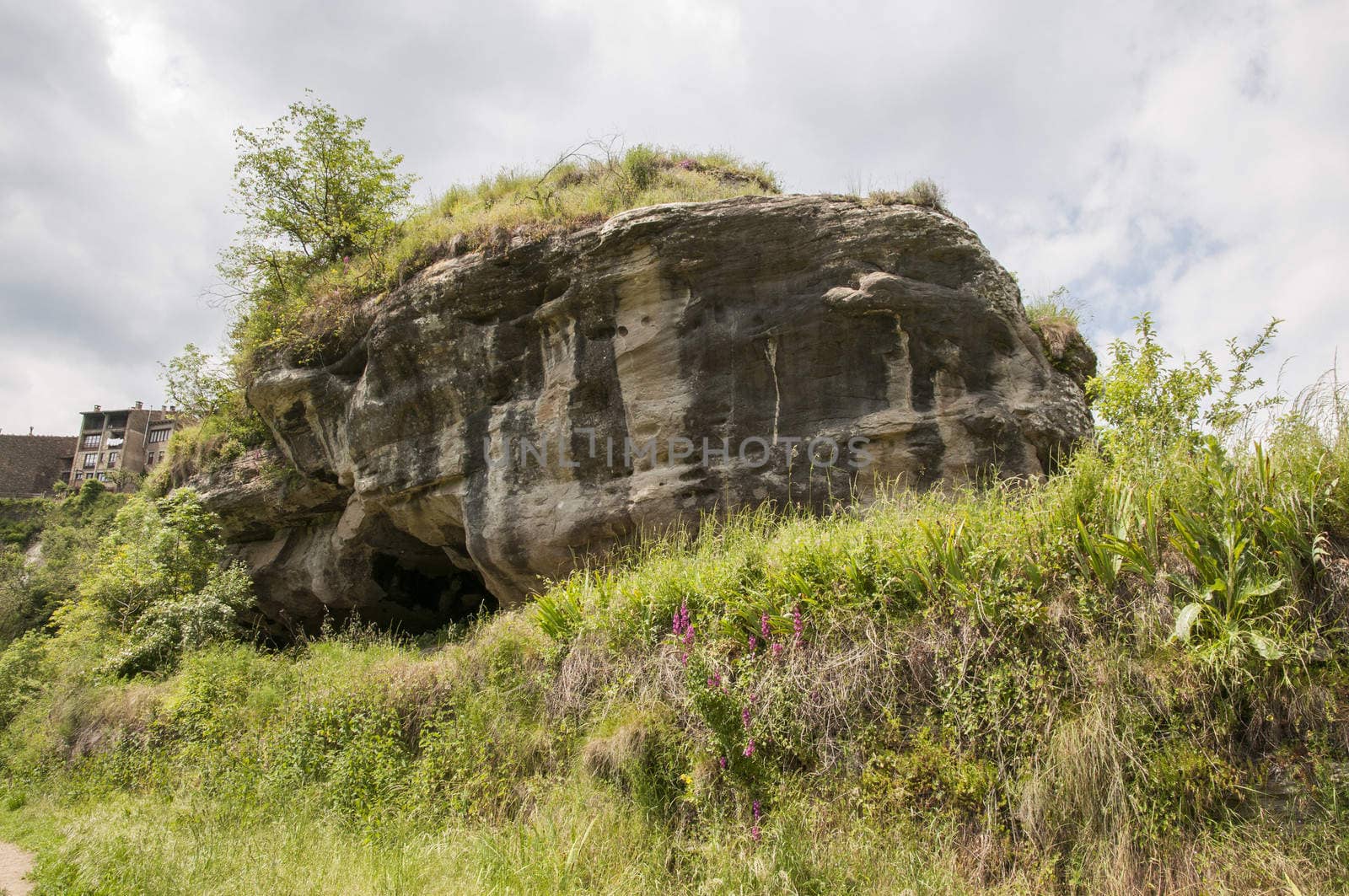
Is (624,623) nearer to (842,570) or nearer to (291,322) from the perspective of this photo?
(842,570)

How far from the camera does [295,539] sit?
14555mm

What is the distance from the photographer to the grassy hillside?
4375mm

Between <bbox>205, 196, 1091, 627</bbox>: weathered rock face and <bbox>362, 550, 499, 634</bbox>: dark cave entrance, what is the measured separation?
2.16 metres

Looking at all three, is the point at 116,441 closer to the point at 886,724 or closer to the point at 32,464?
the point at 32,464

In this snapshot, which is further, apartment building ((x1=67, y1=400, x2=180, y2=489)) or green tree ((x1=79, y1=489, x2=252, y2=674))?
apartment building ((x1=67, y1=400, x2=180, y2=489))

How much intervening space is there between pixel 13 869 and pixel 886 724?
30.0 feet

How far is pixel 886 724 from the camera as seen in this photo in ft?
17.3

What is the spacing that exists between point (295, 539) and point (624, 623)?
1016 cm

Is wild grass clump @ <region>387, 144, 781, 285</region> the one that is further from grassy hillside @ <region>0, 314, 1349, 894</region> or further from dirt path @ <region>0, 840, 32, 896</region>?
dirt path @ <region>0, 840, 32, 896</region>

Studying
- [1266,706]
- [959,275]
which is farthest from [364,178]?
[1266,706]

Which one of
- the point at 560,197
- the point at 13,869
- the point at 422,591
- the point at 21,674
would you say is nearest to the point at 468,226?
the point at 560,197

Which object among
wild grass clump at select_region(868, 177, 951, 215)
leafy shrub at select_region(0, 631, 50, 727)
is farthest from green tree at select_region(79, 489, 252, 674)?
wild grass clump at select_region(868, 177, 951, 215)

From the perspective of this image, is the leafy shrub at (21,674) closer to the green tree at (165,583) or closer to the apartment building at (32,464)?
the green tree at (165,583)

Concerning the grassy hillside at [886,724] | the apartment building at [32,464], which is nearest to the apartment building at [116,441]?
the apartment building at [32,464]
